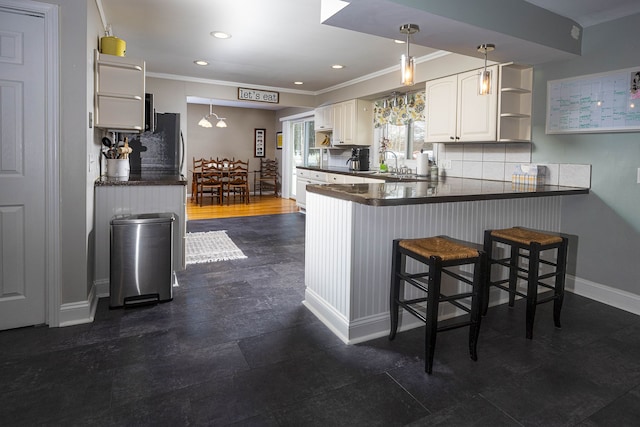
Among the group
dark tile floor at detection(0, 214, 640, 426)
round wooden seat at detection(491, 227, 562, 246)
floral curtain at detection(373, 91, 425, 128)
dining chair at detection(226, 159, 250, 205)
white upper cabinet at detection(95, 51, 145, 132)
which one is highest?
floral curtain at detection(373, 91, 425, 128)

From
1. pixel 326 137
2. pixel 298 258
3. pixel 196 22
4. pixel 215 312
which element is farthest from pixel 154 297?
pixel 326 137

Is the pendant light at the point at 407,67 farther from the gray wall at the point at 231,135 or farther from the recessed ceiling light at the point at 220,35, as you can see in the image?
the gray wall at the point at 231,135

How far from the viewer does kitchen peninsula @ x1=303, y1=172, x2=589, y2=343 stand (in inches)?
90.9

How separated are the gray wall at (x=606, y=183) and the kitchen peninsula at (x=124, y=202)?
10.5 ft

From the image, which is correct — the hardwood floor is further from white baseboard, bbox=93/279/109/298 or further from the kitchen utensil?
white baseboard, bbox=93/279/109/298

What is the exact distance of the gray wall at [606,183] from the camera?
2.89 metres

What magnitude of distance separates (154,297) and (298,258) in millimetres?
1662

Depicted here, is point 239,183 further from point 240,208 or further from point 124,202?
point 124,202

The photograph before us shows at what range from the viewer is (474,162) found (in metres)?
4.18

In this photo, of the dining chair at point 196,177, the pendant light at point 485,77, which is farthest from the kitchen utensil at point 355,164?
the dining chair at point 196,177

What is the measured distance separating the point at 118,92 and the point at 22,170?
0.89 m

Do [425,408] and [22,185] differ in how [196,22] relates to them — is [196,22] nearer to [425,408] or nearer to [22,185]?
[22,185]

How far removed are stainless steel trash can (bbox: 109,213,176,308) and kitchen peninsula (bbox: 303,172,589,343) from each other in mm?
1045

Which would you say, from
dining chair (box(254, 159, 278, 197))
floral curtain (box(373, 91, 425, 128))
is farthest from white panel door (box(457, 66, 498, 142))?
dining chair (box(254, 159, 278, 197))
